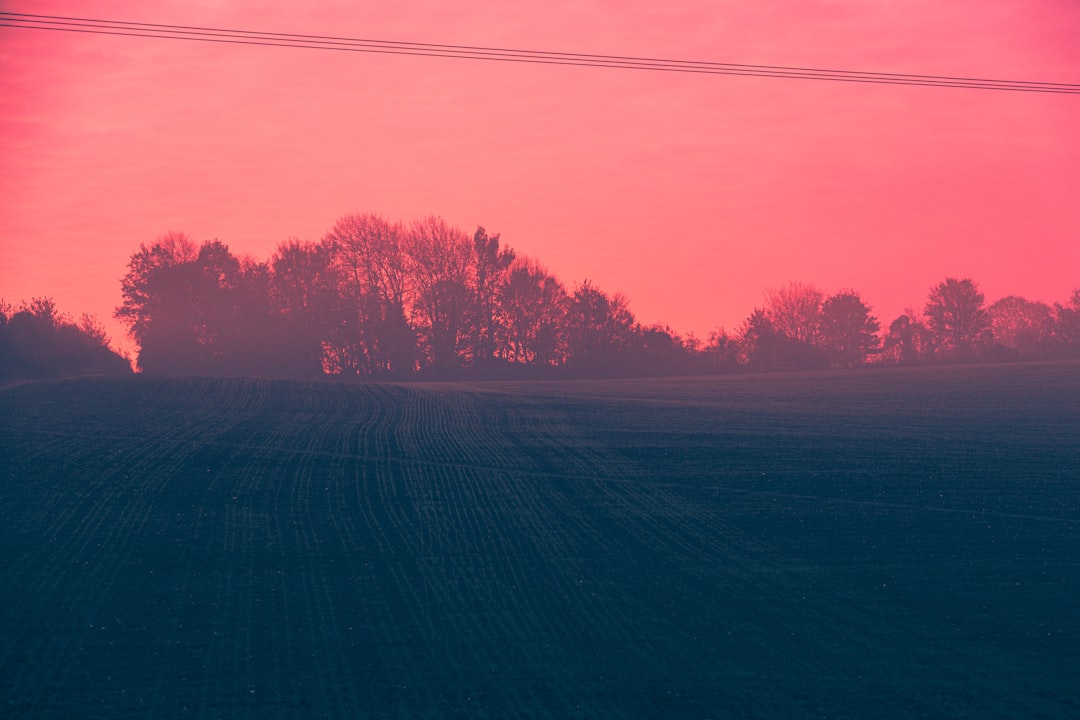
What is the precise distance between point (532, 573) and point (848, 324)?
85.2 m

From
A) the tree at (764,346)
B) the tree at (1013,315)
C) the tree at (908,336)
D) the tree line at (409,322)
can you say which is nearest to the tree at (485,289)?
the tree line at (409,322)

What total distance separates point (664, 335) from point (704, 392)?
32.6m

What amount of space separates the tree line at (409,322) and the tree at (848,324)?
11215 mm

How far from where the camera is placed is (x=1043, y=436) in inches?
1158

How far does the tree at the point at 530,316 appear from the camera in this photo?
80.1 metres

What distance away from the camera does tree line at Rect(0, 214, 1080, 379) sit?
73.1 metres

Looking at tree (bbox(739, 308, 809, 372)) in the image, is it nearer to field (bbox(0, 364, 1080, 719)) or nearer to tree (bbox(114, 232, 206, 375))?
tree (bbox(114, 232, 206, 375))

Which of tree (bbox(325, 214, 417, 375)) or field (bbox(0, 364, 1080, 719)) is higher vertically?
tree (bbox(325, 214, 417, 375))

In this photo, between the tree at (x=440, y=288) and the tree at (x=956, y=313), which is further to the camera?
the tree at (x=956, y=313)

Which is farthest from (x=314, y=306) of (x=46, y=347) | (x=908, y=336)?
(x=908, y=336)

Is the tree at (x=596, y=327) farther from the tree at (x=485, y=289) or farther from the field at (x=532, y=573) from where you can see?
the field at (x=532, y=573)

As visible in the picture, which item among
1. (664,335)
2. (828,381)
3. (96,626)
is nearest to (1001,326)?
(664,335)

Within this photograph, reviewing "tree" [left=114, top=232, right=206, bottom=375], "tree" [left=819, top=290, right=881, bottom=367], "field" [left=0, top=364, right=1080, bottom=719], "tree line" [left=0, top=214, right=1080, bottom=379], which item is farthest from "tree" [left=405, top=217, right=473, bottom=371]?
"field" [left=0, top=364, right=1080, bottom=719]

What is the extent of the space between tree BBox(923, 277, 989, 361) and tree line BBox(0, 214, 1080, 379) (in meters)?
19.4
